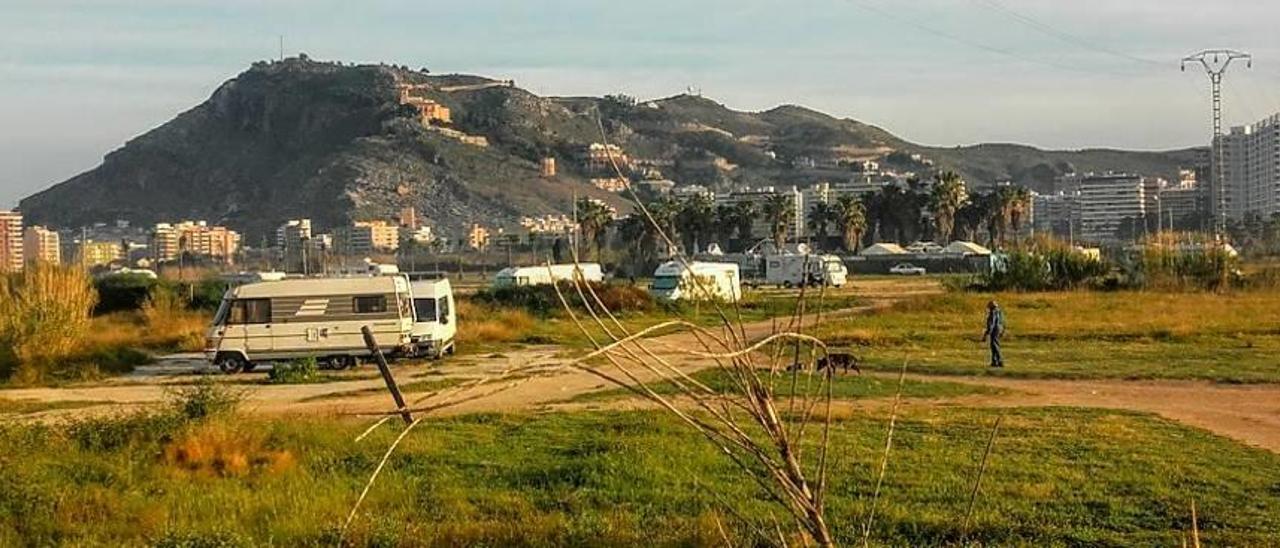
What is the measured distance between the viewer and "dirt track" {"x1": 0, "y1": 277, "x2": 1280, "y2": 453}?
1659 cm

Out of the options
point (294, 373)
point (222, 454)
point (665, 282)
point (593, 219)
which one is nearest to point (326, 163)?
point (593, 219)

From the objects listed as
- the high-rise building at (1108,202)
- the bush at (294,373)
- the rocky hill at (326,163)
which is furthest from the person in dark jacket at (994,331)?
the high-rise building at (1108,202)

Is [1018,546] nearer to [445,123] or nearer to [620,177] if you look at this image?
[620,177]

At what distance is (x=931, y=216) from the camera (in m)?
105

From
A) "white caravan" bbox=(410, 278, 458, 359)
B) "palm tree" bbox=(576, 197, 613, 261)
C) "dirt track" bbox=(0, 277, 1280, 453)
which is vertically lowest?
"dirt track" bbox=(0, 277, 1280, 453)

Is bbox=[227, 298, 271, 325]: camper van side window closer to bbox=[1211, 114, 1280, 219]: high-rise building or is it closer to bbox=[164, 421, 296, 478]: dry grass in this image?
bbox=[164, 421, 296, 478]: dry grass

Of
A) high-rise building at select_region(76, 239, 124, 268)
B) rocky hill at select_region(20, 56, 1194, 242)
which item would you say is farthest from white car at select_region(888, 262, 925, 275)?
high-rise building at select_region(76, 239, 124, 268)

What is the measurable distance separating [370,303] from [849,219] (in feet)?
243

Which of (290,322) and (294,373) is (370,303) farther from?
(294,373)

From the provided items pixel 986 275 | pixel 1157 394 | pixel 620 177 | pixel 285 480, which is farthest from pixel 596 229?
pixel 620 177

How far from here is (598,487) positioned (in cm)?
1113

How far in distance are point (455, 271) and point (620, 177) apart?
111235 mm

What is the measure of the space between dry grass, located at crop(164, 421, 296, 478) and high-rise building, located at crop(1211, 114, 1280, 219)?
454ft

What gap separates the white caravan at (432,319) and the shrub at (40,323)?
7.29 meters
